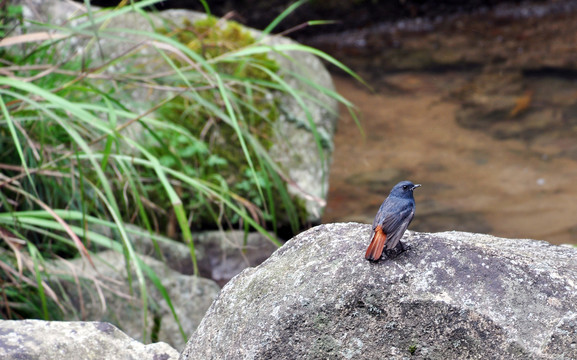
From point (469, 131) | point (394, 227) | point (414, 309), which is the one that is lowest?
point (469, 131)

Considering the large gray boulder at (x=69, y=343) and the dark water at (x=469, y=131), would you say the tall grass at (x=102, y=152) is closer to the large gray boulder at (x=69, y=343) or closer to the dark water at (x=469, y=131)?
the large gray boulder at (x=69, y=343)

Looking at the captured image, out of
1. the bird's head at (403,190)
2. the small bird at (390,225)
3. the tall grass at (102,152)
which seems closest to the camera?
the small bird at (390,225)

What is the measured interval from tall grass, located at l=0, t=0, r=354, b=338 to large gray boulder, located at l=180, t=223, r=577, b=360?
30.6 inches

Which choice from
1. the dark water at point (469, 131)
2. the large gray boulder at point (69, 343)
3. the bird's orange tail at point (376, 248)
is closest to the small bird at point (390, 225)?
the bird's orange tail at point (376, 248)

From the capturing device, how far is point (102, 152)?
2.46m

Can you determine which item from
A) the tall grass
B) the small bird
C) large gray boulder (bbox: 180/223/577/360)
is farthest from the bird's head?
the tall grass

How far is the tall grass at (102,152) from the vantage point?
2.31 metres

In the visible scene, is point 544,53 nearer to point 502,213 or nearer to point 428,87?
point 428,87

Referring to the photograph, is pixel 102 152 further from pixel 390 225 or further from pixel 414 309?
pixel 414 309

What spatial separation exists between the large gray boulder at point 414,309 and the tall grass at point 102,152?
778mm

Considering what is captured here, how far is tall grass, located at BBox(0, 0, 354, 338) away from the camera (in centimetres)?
231

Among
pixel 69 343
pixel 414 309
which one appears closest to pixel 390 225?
pixel 414 309

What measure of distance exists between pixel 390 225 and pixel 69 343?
0.89 m

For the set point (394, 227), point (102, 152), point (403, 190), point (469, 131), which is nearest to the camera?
point (394, 227)
